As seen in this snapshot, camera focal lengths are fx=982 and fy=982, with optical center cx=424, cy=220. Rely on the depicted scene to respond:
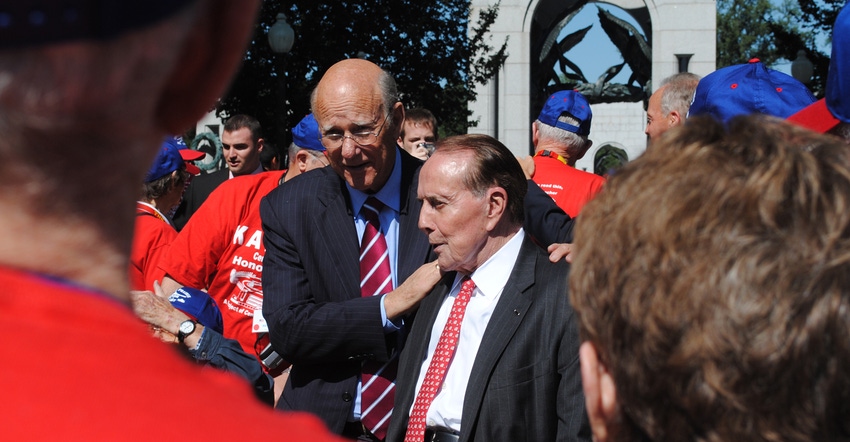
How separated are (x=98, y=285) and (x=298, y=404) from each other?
10.9 ft

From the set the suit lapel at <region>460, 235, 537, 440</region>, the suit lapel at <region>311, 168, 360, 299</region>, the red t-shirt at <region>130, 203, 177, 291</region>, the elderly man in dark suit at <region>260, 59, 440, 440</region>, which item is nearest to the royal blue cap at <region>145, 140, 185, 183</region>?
the red t-shirt at <region>130, 203, 177, 291</region>

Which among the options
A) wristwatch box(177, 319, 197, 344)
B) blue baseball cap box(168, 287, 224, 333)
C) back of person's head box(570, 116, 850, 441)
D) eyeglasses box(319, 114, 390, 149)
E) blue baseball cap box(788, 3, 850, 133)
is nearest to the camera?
back of person's head box(570, 116, 850, 441)

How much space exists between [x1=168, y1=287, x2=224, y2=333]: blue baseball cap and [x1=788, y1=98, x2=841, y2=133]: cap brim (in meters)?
2.62

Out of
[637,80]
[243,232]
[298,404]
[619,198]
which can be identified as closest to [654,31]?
[637,80]

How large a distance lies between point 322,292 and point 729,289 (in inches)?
112

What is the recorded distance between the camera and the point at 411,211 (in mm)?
4082

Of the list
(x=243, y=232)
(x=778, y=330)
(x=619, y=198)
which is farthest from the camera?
(x=243, y=232)

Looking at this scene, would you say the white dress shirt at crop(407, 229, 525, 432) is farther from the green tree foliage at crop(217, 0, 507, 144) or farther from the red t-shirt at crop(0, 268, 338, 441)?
the green tree foliage at crop(217, 0, 507, 144)

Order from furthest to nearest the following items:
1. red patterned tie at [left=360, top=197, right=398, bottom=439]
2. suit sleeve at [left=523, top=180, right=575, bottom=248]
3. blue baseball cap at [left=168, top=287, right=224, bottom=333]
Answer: suit sleeve at [left=523, top=180, right=575, bottom=248] → blue baseball cap at [left=168, top=287, right=224, bottom=333] → red patterned tie at [left=360, top=197, right=398, bottom=439]

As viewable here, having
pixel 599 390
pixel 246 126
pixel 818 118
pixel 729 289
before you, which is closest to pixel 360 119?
pixel 818 118

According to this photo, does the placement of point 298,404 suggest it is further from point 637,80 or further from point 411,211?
point 637,80

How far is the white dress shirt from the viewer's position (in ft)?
11.2

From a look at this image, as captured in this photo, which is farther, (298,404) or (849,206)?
(298,404)

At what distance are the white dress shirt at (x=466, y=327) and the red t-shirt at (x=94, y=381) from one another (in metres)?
2.79
